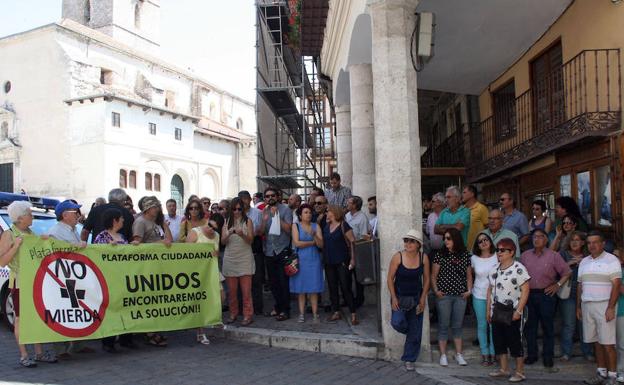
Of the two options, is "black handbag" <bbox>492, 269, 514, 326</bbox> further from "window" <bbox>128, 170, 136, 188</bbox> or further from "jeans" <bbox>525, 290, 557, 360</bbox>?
"window" <bbox>128, 170, 136, 188</bbox>

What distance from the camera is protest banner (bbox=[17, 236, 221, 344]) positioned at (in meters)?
6.57

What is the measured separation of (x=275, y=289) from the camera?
870 centimetres

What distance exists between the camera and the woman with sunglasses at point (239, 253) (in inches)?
320

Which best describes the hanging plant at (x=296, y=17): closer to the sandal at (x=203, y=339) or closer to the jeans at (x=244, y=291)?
the jeans at (x=244, y=291)

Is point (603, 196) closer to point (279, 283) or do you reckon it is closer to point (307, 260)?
point (307, 260)

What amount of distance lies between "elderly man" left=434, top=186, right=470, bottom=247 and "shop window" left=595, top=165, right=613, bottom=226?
2045 millimetres

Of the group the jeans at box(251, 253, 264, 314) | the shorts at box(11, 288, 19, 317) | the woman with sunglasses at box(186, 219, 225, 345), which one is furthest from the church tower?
the shorts at box(11, 288, 19, 317)

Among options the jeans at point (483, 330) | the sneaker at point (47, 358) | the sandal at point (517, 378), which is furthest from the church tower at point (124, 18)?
the sandal at point (517, 378)

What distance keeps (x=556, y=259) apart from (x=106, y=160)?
3572 cm

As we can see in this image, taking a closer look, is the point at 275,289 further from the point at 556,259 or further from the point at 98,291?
the point at 556,259

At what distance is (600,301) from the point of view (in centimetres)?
601

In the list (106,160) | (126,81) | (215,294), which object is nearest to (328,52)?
(215,294)

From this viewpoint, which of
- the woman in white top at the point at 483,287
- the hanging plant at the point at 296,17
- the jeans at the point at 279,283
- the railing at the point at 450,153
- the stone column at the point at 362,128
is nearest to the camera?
the woman in white top at the point at 483,287

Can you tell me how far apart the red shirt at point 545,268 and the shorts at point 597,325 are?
0.40m
